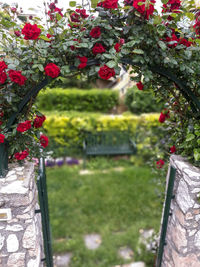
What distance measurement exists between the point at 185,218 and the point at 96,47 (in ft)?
4.89

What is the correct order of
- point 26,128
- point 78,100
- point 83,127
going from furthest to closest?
point 78,100 < point 83,127 < point 26,128

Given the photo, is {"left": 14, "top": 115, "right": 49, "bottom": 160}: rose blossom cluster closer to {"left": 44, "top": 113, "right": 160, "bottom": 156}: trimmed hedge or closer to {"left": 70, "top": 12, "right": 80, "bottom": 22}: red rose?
{"left": 70, "top": 12, "right": 80, "bottom": 22}: red rose

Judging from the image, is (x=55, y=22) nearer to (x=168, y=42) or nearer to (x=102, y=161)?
(x=168, y=42)

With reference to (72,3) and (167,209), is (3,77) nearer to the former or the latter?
(72,3)

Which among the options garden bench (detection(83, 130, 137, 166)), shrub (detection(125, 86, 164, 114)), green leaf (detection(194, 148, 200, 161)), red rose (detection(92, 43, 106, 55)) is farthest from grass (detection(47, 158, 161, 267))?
red rose (detection(92, 43, 106, 55))

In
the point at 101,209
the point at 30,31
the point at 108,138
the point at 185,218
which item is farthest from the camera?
the point at 108,138

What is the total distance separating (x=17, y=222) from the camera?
5.37 feet

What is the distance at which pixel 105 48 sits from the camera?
157cm

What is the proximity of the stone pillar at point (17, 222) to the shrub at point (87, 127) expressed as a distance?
290 centimetres

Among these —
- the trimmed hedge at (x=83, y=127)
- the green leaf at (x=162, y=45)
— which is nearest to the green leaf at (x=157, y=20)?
the green leaf at (x=162, y=45)

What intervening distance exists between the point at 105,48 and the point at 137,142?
3.56 metres

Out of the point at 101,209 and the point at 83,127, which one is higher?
the point at 83,127

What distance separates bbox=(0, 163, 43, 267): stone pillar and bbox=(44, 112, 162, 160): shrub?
9.50ft

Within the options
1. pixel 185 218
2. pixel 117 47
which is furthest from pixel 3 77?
pixel 185 218
